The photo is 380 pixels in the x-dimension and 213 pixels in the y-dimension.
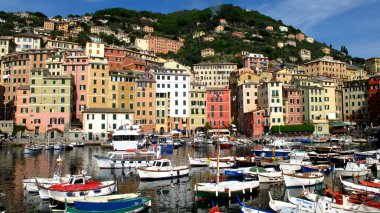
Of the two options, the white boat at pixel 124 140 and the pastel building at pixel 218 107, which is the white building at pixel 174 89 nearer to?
the pastel building at pixel 218 107

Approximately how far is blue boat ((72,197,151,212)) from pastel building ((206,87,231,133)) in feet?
258

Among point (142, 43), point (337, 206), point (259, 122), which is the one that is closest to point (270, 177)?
point (337, 206)

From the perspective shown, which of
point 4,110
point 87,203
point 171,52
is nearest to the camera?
point 87,203

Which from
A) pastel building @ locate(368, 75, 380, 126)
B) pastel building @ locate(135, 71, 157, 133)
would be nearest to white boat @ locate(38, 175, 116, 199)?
pastel building @ locate(135, 71, 157, 133)

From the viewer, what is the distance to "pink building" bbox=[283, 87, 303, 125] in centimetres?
9844

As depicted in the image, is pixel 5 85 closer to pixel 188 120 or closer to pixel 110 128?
pixel 110 128

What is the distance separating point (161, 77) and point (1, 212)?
254 ft

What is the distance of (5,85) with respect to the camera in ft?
342

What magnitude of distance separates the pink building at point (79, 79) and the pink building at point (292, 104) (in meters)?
53.9

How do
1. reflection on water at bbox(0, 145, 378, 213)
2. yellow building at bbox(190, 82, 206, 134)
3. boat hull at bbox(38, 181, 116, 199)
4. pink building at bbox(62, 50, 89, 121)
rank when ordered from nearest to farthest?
boat hull at bbox(38, 181, 116, 199), reflection on water at bbox(0, 145, 378, 213), pink building at bbox(62, 50, 89, 121), yellow building at bbox(190, 82, 206, 134)

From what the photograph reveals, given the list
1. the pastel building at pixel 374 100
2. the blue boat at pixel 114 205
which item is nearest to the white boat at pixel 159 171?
the blue boat at pixel 114 205

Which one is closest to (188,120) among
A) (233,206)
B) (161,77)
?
(161,77)

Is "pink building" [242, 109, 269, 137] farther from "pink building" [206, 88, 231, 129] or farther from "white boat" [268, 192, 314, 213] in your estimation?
"white boat" [268, 192, 314, 213]

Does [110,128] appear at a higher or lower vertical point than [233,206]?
higher
